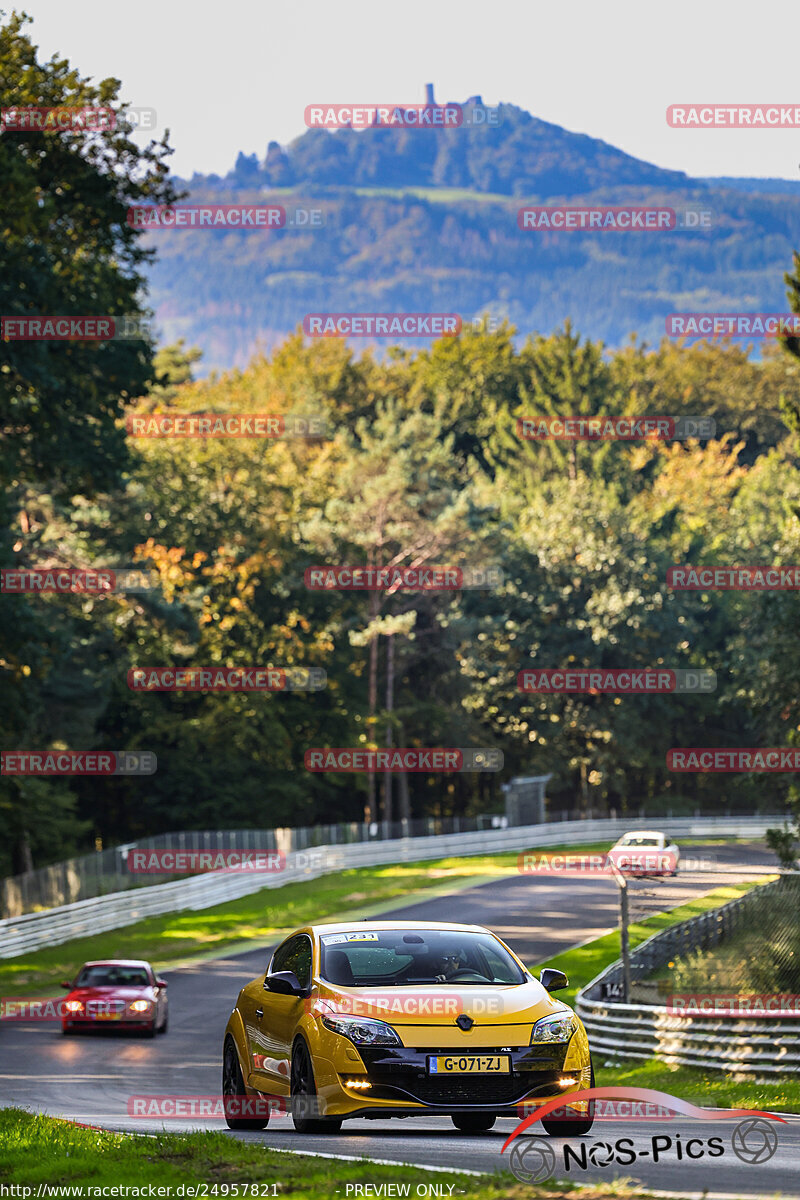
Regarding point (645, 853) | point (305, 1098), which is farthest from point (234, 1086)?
point (645, 853)

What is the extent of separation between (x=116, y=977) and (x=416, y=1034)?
17.8 meters

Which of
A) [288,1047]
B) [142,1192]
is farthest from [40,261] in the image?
[142,1192]

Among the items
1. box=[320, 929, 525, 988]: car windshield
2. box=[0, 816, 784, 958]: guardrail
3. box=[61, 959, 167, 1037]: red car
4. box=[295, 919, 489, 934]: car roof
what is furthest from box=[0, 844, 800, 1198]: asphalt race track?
box=[0, 816, 784, 958]: guardrail

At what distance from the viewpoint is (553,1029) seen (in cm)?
989

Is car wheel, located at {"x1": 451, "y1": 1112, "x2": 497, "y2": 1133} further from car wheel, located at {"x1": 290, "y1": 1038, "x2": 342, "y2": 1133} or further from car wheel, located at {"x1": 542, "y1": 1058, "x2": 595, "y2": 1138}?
car wheel, located at {"x1": 290, "y1": 1038, "x2": 342, "y2": 1133}

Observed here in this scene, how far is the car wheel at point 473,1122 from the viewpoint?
1043 centimetres

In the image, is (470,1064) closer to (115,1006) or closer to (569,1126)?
(569,1126)

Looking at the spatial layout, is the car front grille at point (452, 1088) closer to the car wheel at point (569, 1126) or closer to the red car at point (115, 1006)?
the car wheel at point (569, 1126)

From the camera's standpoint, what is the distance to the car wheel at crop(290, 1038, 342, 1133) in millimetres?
10078

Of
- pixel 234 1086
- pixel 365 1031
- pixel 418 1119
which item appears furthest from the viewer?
pixel 418 1119

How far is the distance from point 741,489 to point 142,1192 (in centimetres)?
8893

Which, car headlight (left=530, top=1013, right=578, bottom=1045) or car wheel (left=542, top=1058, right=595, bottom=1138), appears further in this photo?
car wheel (left=542, top=1058, right=595, bottom=1138)

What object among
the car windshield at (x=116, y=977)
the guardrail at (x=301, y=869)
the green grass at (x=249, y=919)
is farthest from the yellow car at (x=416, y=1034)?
the guardrail at (x=301, y=869)

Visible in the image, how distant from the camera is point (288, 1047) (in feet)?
34.4
